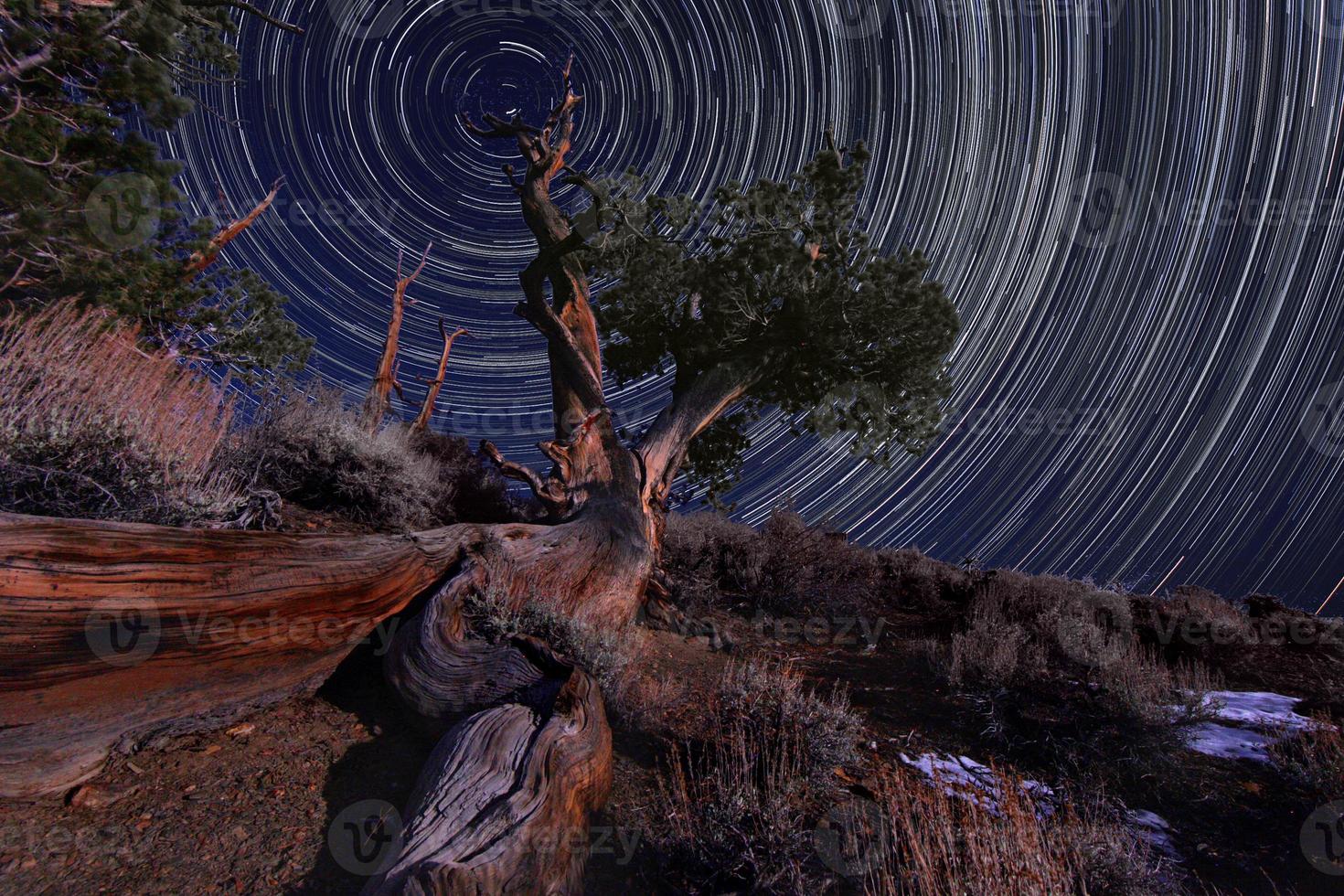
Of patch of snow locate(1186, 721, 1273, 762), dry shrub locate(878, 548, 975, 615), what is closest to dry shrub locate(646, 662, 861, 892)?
patch of snow locate(1186, 721, 1273, 762)

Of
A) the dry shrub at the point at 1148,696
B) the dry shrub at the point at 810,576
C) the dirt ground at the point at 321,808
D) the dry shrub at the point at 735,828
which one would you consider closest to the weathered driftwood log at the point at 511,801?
the dirt ground at the point at 321,808

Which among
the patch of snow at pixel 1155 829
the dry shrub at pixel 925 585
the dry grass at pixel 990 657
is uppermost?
the dry grass at pixel 990 657

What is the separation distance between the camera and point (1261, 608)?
33.8ft

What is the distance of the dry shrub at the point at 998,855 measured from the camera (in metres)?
2.24

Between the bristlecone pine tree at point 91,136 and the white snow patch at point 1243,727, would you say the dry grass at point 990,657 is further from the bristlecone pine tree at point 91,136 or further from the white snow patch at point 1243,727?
the bristlecone pine tree at point 91,136

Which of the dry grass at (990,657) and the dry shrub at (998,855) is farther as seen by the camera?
the dry grass at (990,657)

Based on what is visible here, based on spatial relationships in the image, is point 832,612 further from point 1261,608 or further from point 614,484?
point 1261,608

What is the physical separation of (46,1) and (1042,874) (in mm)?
12559

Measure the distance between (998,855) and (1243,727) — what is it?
163 inches

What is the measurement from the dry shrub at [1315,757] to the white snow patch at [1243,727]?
9 centimetres

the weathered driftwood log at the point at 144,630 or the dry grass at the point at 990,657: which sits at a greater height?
the weathered driftwood log at the point at 144,630

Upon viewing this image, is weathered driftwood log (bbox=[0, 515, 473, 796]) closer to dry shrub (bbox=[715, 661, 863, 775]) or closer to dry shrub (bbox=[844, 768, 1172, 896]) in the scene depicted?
dry shrub (bbox=[715, 661, 863, 775])

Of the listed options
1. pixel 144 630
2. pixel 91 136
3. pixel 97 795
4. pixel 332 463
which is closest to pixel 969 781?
pixel 97 795

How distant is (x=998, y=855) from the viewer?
2.38m
